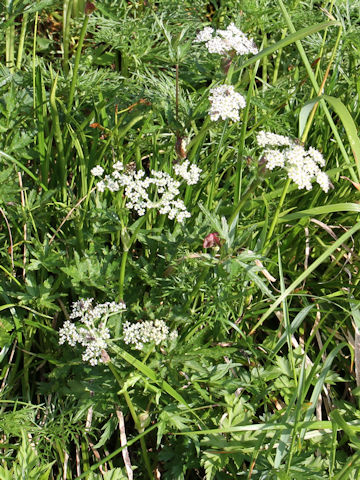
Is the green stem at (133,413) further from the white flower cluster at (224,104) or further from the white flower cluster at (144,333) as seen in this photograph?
the white flower cluster at (224,104)

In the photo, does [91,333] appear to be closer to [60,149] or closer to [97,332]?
[97,332]

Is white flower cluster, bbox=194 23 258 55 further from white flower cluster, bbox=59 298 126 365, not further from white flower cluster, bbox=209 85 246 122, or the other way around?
white flower cluster, bbox=59 298 126 365

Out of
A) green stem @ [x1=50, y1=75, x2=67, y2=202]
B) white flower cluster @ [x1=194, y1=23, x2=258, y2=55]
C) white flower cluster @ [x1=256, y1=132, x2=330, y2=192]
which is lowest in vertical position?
green stem @ [x1=50, y1=75, x2=67, y2=202]

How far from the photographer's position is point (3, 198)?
190 centimetres

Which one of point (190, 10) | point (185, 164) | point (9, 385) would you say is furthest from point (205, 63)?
point (9, 385)

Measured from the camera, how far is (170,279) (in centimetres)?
195

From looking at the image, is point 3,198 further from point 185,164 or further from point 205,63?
point 205,63

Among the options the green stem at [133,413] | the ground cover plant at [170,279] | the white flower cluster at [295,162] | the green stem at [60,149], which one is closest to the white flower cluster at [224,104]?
the ground cover plant at [170,279]

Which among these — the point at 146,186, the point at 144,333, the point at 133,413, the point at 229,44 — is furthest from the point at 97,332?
the point at 229,44

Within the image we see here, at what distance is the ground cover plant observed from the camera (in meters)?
1.68

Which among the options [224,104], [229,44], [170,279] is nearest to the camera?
[224,104]

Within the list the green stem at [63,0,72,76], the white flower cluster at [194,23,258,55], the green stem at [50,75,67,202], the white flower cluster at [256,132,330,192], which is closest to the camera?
the white flower cluster at [256,132,330,192]

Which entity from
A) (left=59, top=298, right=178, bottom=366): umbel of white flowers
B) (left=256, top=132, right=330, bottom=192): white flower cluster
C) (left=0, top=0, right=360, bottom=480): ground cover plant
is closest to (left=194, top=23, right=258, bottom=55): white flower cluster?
(left=0, top=0, right=360, bottom=480): ground cover plant

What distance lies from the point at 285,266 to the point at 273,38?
1.20 metres
